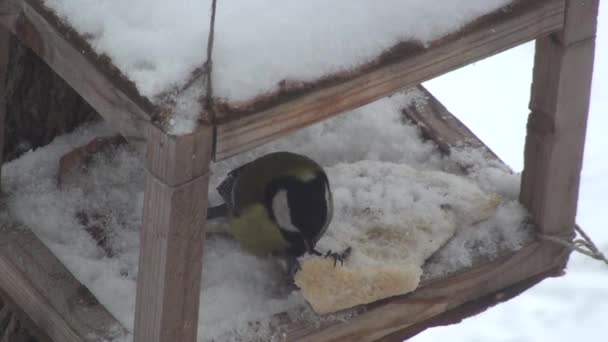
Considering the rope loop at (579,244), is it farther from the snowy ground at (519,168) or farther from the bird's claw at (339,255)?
the snowy ground at (519,168)

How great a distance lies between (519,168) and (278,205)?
1.75 m

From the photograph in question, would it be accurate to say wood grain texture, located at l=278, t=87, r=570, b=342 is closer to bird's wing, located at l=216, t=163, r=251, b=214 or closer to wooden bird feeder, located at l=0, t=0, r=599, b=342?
wooden bird feeder, located at l=0, t=0, r=599, b=342

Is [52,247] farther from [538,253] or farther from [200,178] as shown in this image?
[538,253]

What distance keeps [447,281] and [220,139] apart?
64cm

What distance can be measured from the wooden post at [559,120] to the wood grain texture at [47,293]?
2.29ft

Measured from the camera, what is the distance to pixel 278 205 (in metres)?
2.40

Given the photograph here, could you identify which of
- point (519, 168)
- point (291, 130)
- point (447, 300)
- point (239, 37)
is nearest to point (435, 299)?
point (447, 300)

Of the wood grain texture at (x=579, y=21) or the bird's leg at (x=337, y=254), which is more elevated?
the wood grain texture at (x=579, y=21)

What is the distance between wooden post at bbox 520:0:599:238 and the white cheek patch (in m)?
0.39

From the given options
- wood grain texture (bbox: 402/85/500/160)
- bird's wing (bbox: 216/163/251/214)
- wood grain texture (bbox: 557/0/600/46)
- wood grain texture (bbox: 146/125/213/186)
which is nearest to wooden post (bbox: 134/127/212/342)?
wood grain texture (bbox: 146/125/213/186)

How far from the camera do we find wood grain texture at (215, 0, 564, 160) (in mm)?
1869

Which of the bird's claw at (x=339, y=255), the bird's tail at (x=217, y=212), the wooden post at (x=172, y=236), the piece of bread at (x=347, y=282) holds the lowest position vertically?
the wooden post at (x=172, y=236)

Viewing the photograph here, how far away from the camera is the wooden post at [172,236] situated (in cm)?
184

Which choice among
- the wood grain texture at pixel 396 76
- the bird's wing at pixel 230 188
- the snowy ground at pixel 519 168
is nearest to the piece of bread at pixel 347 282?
the bird's wing at pixel 230 188
